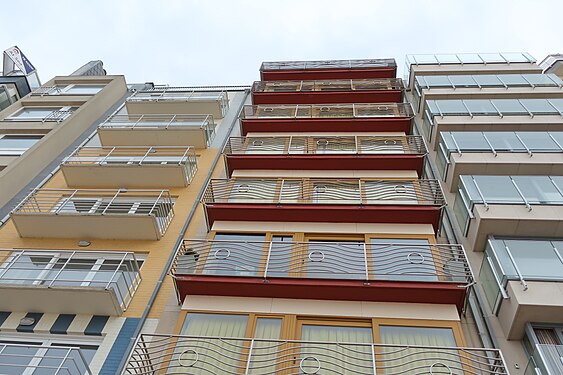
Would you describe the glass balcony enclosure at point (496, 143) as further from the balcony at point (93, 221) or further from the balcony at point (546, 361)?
the balcony at point (93, 221)

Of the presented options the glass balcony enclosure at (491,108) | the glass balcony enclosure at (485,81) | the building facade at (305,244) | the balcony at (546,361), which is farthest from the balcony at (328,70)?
the balcony at (546,361)

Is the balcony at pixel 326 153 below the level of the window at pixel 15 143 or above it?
below

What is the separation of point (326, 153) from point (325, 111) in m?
5.34

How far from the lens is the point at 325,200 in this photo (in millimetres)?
15297

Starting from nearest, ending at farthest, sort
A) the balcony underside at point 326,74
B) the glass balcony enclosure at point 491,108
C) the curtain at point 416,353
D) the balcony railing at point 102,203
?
the curtain at point 416,353, the balcony railing at point 102,203, the glass balcony enclosure at point 491,108, the balcony underside at point 326,74

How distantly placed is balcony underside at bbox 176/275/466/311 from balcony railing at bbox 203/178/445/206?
3.92 metres

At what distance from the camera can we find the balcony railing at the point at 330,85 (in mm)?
25172

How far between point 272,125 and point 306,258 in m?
10.7

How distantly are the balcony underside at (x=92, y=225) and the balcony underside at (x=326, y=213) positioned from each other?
2.32 metres

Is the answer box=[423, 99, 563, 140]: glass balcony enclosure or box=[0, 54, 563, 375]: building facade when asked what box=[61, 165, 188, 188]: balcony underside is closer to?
box=[0, 54, 563, 375]: building facade

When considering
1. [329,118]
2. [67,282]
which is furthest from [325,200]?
[67,282]

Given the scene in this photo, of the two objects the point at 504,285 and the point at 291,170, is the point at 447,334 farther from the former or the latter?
the point at 291,170

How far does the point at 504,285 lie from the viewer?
10.7 m

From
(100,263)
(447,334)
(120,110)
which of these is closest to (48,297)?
(100,263)
